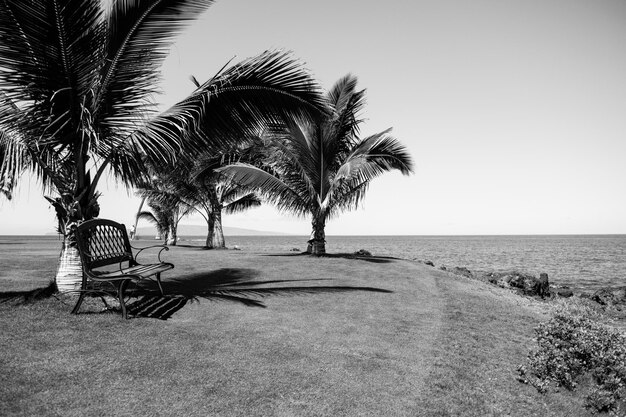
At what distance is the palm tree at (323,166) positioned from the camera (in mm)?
16250

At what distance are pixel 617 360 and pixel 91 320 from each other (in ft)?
24.0

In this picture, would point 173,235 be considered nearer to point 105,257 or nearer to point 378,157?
point 378,157

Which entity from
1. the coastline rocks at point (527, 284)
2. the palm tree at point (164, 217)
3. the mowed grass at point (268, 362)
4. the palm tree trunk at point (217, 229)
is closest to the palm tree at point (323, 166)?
the coastline rocks at point (527, 284)

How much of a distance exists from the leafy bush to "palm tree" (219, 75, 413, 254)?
1021 centimetres

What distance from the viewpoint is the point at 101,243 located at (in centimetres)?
691

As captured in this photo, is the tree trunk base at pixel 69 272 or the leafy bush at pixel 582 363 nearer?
the leafy bush at pixel 582 363

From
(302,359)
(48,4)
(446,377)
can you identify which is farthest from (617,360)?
(48,4)

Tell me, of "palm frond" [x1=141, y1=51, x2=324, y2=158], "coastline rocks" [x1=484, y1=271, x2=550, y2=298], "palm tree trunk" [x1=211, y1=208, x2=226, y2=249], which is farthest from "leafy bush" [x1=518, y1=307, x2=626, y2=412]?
"palm tree trunk" [x1=211, y1=208, x2=226, y2=249]

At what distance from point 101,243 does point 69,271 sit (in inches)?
29.1

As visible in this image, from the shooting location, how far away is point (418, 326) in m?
7.19

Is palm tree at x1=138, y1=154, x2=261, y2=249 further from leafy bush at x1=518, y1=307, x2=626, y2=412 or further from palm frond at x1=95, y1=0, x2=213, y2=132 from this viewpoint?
→ leafy bush at x1=518, y1=307, x2=626, y2=412

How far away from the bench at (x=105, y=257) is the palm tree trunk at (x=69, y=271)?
0.21 m

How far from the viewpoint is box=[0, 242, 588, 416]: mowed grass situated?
12.5 feet

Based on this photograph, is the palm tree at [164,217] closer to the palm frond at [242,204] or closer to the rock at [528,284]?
the palm frond at [242,204]
